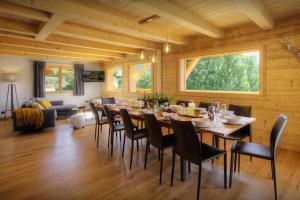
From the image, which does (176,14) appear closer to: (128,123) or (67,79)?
(128,123)

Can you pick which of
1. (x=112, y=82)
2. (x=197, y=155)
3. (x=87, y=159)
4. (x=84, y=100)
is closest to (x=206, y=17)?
(x=197, y=155)

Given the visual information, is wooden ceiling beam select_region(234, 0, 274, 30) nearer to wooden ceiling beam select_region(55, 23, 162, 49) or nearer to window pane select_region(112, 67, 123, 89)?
wooden ceiling beam select_region(55, 23, 162, 49)

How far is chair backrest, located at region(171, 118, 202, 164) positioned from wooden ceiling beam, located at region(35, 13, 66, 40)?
2331mm

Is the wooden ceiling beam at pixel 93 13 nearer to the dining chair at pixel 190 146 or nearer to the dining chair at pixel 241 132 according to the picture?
the dining chair at pixel 190 146

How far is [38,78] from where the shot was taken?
7.29 meters

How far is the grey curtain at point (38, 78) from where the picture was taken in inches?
285

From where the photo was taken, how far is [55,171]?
2.65 metres

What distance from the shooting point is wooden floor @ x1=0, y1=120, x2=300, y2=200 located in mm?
2096

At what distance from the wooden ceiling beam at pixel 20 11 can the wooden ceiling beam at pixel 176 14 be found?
1561 mm

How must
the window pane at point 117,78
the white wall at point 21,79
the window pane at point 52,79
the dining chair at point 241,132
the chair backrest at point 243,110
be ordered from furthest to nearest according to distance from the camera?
the window pane at point 117,78
the window pane at point 52,79
the white wall at point 21,79
the chair backrest at point 243,110
the dining chair at point 241,132

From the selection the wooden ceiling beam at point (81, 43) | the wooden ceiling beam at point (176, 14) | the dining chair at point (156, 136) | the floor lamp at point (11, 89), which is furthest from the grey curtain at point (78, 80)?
the dining chair at point (156, 136)

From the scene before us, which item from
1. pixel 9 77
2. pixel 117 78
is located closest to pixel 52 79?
pixel 9 77

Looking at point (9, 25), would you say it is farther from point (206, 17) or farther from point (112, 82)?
point (112, 82)

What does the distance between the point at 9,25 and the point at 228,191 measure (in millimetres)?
4334
